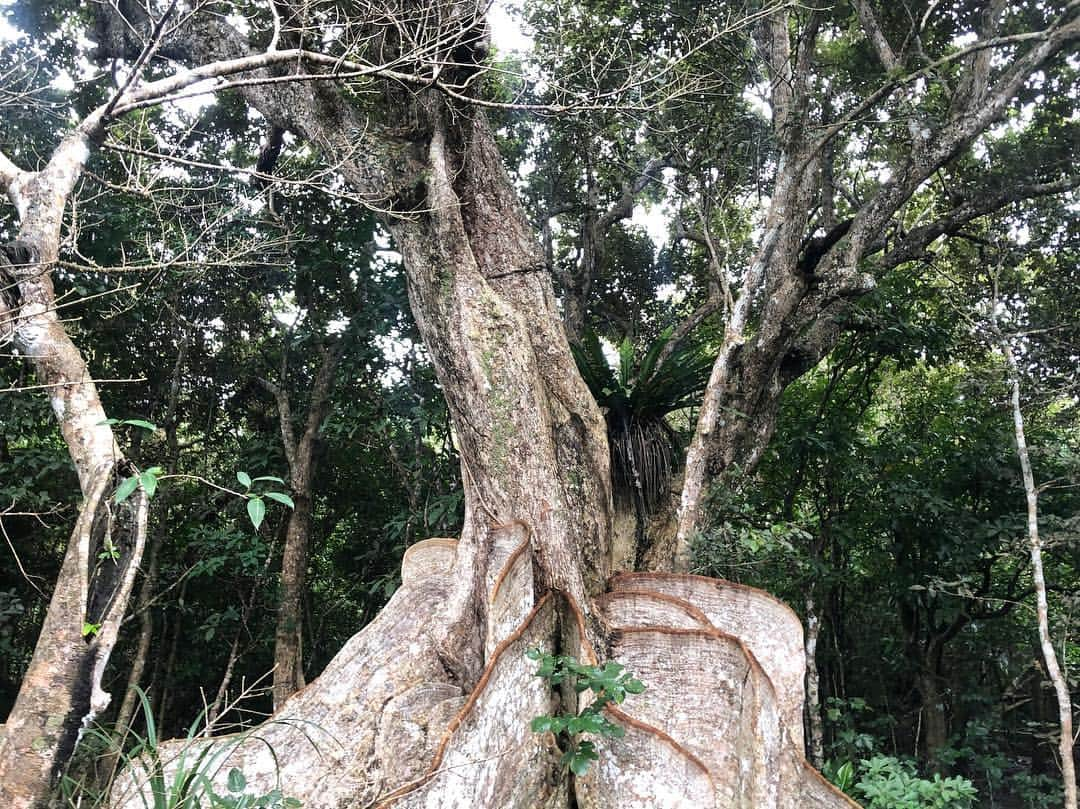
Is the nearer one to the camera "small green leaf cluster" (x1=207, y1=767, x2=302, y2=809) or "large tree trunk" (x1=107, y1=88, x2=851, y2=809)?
"small green leaf cluster" (x1=207, y1=767, x2=302, y2=809)

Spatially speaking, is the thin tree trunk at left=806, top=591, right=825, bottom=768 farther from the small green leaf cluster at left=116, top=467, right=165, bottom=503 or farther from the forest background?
the small green leaf cluster at left=116, top=467, right=165, bottom=503

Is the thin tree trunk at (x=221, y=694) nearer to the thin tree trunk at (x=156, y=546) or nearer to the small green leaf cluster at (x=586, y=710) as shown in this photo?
the thin tree trunk at (x=156, y=546)

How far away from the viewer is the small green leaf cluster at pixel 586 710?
242 centimetres

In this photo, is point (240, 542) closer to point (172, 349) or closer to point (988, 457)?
point (172, 349)

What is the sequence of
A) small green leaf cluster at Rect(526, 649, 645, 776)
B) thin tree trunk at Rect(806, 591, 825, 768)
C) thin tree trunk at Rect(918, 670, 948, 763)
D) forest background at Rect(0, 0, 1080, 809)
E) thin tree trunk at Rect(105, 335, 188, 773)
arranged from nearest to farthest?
small green leaf cluster at Rect(526, 649, 645, 776) < thin tree trunk at Rect(806, 591, 825, 768) < forest background at Rect(0, 0, 1080, 809) < thin tree trunk at Rect(105, 335, 188, 773) < thin tree trunk at Rect(918, 670, 948, 763)

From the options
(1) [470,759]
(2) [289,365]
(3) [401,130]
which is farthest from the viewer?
(2) [289,365]

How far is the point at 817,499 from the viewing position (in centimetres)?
672

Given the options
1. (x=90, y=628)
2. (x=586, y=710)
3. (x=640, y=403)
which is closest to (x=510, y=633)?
(x=586, y=710)

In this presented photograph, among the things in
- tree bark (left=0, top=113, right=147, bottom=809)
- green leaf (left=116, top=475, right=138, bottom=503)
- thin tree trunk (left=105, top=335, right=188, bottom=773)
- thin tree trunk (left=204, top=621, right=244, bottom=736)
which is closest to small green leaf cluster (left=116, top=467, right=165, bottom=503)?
green leaf (left=116, top=475, right=138, bottom=503)

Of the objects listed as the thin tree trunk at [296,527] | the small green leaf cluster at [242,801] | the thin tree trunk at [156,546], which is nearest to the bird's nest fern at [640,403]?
the thin tree trunk at [296,527]

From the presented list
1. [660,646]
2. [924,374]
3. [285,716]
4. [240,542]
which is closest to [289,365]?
[240,542]

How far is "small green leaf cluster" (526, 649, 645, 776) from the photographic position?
2.42m

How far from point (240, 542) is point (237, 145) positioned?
348 centimetres

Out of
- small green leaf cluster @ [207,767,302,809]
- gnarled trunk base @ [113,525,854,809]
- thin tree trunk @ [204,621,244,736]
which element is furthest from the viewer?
gnarled trunk base @ [113,525,854,809]
